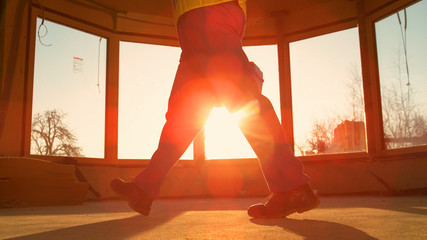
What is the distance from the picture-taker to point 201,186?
5539 millimetres

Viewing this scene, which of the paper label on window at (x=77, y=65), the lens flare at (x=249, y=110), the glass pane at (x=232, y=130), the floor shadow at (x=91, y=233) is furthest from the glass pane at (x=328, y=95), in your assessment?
the floor shadow at (x=91, y=233)

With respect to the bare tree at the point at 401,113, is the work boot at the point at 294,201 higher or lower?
lower

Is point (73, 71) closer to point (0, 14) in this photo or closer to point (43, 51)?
point (43, 51)

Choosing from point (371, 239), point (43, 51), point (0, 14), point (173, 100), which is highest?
point (0, 14)

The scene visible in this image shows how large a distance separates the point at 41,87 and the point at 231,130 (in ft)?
7.50

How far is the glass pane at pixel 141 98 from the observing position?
18.1ft

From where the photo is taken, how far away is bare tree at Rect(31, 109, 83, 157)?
4812 mm

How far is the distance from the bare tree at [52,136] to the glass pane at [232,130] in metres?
1.64

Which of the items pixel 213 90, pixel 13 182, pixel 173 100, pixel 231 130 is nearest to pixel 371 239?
pixel 213 90

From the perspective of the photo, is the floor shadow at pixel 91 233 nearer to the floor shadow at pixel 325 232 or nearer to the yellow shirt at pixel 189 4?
the floor shadow at pixel 325 232

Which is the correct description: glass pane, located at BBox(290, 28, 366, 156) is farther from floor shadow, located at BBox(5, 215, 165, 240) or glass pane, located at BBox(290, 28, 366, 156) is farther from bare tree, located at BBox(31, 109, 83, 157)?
floor shadow, located at BBox(5, 215, 165, 240)

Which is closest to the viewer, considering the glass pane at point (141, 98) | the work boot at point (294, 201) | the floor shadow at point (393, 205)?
the work boot at point (294, 201)

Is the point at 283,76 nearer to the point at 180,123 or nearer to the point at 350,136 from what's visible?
the point at 350,136

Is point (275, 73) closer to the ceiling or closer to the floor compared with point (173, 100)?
closer to the ceiling
